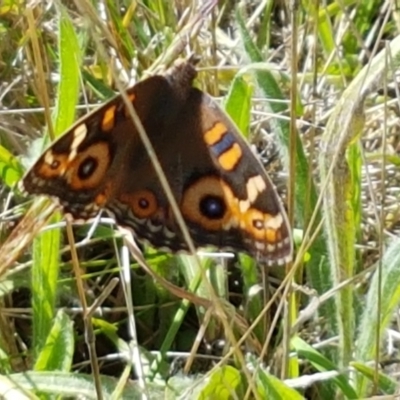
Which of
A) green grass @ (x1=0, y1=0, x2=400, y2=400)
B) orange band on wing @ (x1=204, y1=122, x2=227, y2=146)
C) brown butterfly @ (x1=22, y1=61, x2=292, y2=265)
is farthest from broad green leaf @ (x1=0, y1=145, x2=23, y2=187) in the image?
orange band on wing @ (x1=204, y1=122, x2=227, y2=146)

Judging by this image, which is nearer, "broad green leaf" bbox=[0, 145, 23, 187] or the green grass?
the green grass

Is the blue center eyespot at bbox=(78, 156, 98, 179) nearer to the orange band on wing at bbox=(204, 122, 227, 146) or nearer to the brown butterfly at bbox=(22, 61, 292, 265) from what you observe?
the brown butterfly at bbox=(22, 61, 292, 265)

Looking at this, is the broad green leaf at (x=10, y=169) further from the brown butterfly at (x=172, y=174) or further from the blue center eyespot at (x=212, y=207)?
the blue center eyespot at (x=212, y=207)

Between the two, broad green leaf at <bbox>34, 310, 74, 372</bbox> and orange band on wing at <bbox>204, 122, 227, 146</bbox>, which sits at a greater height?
orange band on wing at <bbox>204, 122, 227, 146</bbox>

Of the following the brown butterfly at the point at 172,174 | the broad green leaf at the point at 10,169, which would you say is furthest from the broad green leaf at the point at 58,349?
the broad green leaf at the point at 10,169

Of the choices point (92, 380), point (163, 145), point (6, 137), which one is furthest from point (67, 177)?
point (6, 137)

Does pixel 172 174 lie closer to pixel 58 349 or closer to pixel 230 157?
pixel 230 157

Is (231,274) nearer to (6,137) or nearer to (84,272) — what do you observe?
(84,272)
